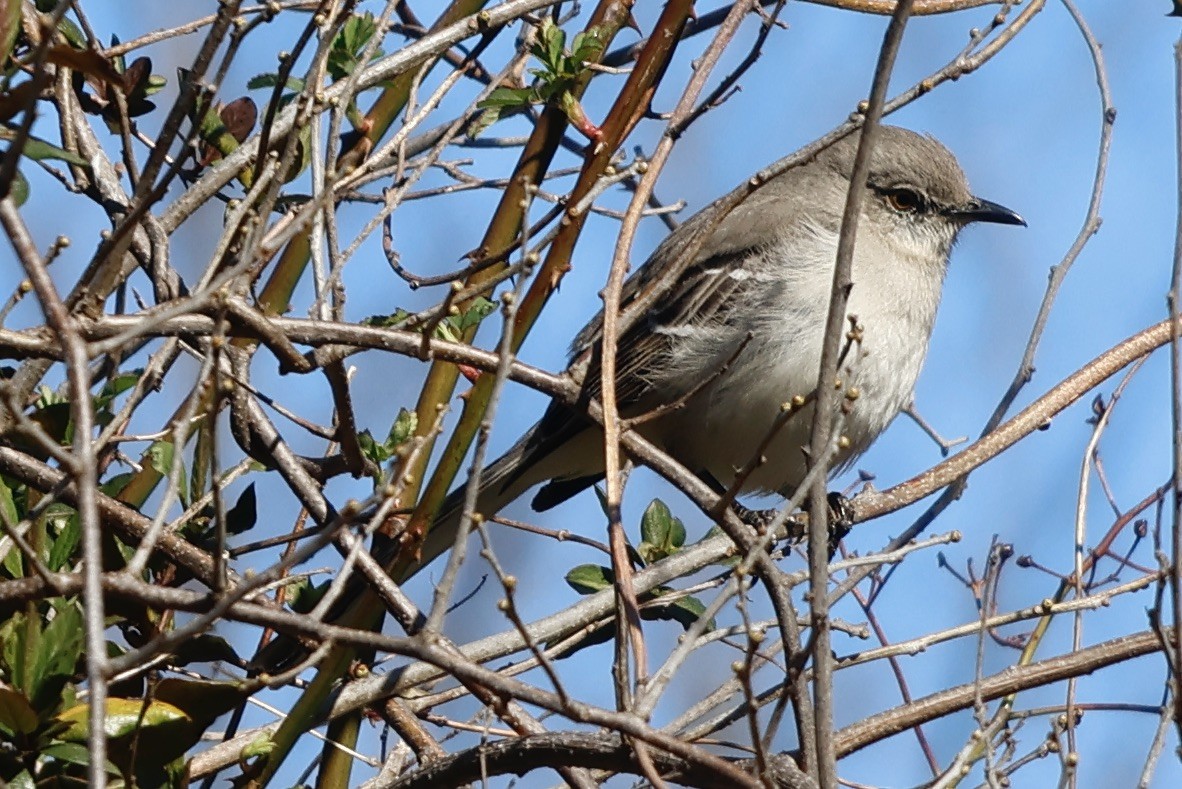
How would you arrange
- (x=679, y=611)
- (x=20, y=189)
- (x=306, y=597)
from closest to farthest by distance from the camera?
(x=20, y=189) < (x=306, y=597) < (x=679, y=611)

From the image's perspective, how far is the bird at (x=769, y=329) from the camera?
192 inches

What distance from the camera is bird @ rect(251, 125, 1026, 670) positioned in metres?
4.89

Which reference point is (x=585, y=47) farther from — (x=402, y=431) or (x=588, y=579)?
(x=588, y=579)

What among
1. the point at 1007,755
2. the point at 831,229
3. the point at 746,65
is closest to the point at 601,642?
the point at 1007,755

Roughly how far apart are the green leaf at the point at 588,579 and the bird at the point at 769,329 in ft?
2.02

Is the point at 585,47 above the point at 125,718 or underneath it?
above

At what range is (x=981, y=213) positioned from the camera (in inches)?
225

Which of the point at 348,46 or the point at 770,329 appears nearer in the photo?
the point at 348,46

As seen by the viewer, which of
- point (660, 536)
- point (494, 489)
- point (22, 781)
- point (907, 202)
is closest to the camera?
point (22, 781)

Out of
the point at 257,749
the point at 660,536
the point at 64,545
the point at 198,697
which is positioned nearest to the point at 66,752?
the point at 198,697

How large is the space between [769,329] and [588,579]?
1.31 m

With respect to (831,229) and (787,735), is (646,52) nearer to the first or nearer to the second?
(831,229)

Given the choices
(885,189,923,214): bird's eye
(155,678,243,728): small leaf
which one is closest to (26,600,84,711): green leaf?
(155,678,243,728): small leaf

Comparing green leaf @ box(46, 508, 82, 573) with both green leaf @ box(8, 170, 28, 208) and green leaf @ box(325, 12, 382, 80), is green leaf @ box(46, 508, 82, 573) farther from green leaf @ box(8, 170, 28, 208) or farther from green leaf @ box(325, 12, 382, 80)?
green leaf @ box(325, 12, 382, 80)
